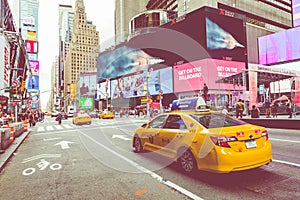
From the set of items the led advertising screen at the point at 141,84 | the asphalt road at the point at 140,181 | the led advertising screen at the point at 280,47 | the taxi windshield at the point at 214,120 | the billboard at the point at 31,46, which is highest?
→ the billboard at the point at 31,46

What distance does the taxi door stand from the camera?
546 cm

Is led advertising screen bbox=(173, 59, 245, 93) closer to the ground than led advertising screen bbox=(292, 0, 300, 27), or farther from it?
closer to the ground

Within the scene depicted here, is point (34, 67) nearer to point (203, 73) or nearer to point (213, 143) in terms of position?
point (203, 73)

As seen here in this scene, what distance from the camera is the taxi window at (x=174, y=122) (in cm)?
560

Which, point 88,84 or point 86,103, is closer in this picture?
point 86,103

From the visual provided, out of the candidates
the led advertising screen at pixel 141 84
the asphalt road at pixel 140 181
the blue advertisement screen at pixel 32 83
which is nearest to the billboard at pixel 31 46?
the blue advertisement screen at pixel 32 83

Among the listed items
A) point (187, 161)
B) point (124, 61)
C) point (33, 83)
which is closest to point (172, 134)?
point (187, 161)

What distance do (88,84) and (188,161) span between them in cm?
11618

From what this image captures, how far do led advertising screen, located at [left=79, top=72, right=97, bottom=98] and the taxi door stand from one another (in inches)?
4140

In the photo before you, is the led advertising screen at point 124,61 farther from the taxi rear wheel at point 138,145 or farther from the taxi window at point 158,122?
the taxi window at point 158,122

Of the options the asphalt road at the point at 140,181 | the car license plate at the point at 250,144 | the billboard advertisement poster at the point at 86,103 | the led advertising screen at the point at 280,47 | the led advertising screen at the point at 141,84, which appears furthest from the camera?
the billboard advertisement poster at the point at 86,103

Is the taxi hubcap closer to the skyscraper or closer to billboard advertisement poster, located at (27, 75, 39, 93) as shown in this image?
the skyscraper

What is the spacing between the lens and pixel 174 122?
595 cm

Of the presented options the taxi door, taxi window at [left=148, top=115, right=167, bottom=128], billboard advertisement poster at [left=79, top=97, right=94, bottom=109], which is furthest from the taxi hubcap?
billboard advertisement poster at [left=79, top=97, right=94, bottom=109]
